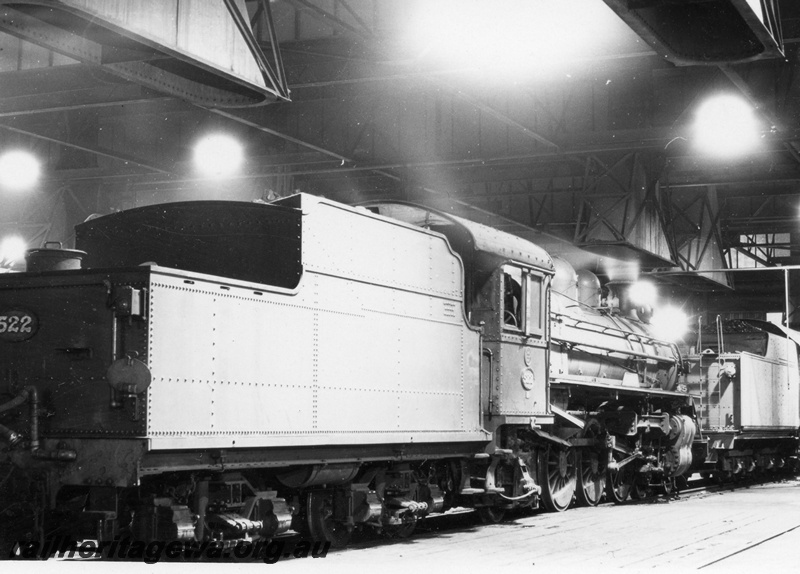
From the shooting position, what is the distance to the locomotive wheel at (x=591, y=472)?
14.9 metres

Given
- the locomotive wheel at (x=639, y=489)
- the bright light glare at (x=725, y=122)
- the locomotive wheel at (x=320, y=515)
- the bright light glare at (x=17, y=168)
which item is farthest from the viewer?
the bright light glare at (x=17, y=168)

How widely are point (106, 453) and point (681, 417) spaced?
12688 mm

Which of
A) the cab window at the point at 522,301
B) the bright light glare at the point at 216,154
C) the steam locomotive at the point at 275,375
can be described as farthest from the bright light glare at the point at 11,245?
the cab window at the point at 522,301

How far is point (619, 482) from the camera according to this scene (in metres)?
16.2

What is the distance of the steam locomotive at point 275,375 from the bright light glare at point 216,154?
8.67m

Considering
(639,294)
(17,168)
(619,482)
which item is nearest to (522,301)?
(619,482)

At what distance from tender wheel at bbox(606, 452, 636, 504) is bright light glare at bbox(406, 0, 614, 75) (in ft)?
20.6

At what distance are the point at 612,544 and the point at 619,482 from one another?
609 cm

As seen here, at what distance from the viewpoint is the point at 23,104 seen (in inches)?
679

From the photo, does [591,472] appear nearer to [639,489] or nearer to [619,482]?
[619,482]

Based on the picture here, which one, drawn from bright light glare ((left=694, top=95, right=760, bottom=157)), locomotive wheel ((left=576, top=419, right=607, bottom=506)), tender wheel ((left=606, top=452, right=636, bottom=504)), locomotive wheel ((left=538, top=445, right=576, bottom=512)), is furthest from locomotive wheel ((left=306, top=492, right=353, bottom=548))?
bright light glare ((left=694, top=95, right=760, bottom=157))

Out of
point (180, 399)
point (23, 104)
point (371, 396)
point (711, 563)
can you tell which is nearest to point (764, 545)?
point (711, 563)

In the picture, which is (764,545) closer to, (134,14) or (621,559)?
(621,559)

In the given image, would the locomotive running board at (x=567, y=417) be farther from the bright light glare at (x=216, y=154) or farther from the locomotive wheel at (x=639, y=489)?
the bright light glare at (x=216, y=154)
